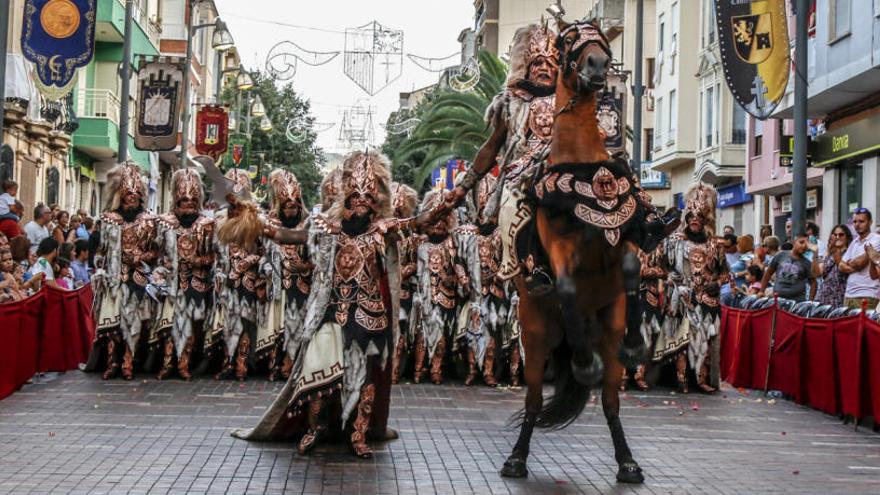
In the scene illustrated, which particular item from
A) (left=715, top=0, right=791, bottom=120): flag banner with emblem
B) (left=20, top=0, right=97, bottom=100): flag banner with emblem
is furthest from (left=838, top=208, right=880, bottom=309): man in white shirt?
(left=20, top=0, right=97, bottom=100): flag banner with emblem

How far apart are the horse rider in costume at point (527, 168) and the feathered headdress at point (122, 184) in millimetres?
6361

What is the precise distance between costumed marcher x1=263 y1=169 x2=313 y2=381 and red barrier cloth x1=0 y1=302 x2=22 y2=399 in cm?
311

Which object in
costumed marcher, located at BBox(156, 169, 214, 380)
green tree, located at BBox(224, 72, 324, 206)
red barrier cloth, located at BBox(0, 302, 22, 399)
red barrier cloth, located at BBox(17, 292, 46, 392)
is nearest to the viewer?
red barrier cloth, located at BBox(0, 302, 22, 399)

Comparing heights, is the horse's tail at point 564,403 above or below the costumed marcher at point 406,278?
below

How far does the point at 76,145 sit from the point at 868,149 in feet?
79.6

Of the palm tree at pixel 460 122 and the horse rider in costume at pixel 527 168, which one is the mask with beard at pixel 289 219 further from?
the palm tree at pixel 460 122

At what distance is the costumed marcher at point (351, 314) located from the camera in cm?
1012

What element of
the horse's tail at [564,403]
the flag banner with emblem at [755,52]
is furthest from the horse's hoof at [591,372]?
the flag banner with emblem at [755,52]

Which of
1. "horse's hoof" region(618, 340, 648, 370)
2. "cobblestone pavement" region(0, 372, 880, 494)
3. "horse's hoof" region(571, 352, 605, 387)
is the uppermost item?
"horse's hoof" region(618, 340, 648, 370)

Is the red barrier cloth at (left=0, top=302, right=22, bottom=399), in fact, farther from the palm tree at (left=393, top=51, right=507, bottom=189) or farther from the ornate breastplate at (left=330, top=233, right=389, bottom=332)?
the palm tree at (left=393, top=51, right=507, bottom=189)

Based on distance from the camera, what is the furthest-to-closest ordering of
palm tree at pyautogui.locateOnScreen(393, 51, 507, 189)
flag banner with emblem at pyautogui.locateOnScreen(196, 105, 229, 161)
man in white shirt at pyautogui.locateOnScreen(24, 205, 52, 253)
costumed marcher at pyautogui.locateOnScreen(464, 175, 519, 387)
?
flag banner with emblem at pyautogui.locateOnScreen(196, 105, 229, 161) < palm tree at pyautogui.locateOnScreen(393, 51, 507, 189) < man in white shirt at pyautogui.locateOnScreen(24, 205, 52, 253) < costumed marcher at pyautogui.locateOnScreen(464, 175, 519, 387)

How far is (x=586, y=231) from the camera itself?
9172 mm

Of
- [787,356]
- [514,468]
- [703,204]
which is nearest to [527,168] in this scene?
[514,468]

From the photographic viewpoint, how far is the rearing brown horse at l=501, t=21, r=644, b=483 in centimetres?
897
